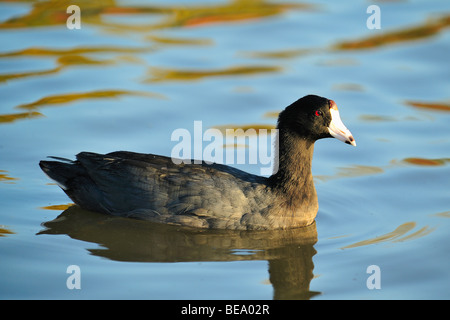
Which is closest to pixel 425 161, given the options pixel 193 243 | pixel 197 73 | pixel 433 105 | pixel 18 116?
pixel 433 105

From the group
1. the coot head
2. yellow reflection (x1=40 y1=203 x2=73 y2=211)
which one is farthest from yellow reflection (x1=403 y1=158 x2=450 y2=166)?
yellow reflection (x1=40 y1=203 x2=73 y2=211)

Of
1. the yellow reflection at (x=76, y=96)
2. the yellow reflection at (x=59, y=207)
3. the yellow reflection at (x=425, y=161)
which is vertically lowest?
the yellow reflection at (x=59, y=207)

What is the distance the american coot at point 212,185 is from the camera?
6961 mm

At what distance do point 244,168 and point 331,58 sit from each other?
409 centimetres

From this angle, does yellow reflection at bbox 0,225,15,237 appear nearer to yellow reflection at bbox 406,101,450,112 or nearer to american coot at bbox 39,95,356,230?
american coot at bbox 39,95,356,230

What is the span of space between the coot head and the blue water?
88cm

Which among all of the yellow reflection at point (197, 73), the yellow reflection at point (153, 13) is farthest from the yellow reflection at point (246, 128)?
the yellow reflection at point (153, 13)

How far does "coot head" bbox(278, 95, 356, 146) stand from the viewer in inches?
278

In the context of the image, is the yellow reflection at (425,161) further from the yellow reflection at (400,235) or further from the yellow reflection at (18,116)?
the yellow reflection at (18,116)

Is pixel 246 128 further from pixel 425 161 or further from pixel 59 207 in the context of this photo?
pixel 59 207

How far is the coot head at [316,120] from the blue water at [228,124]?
2.87 ft

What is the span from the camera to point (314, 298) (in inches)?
231

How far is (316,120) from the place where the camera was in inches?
279

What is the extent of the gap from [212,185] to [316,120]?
3.74 feet
